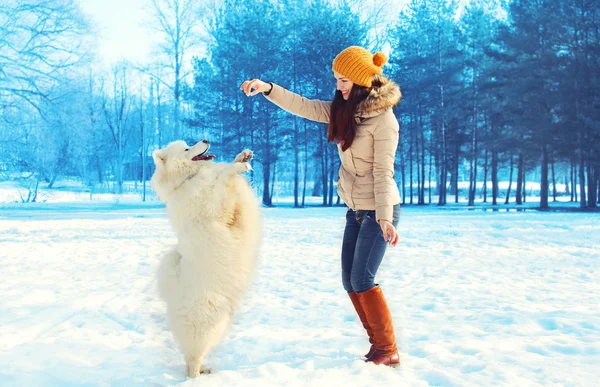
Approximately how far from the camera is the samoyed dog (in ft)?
9.59

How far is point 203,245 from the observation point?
2.96 m

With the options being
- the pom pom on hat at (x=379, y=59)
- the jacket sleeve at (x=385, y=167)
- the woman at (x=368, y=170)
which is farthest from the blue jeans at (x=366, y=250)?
the pom pom on hat at (x=379, y=59)

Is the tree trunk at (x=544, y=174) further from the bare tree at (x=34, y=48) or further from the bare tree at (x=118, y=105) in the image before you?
the bare tree at (x=118, y=105)

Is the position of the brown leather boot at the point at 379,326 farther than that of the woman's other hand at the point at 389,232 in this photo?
Yes

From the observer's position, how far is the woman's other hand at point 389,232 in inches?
114

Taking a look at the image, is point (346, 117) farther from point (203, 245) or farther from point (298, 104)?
point (203, 245)

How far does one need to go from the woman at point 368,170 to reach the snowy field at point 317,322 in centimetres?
39

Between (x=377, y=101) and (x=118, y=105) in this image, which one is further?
(x=118, y=105)

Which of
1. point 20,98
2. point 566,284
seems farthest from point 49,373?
point 20,98

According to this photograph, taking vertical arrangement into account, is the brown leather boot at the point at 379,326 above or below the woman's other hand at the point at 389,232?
below

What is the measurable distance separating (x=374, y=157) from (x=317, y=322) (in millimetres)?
1979

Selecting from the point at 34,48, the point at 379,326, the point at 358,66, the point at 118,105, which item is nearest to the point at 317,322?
the point at 379,326

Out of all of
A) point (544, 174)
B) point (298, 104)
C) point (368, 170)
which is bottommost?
point (368, 170)

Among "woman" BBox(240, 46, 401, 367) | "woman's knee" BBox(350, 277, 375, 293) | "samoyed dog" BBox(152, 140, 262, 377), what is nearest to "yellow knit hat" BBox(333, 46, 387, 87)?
"woman" BBox(240, 46, 401, 367)
